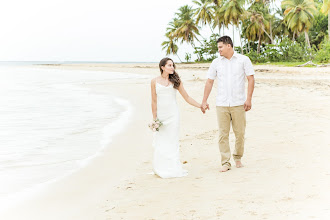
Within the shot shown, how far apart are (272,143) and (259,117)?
2761 millimetres

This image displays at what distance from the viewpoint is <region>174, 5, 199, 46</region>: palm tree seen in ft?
201

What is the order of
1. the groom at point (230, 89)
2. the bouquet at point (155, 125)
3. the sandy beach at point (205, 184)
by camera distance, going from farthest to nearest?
the bouquet at point (155, 125)
the groom at point (230, 89)
the sandy beach at point (205, 184)

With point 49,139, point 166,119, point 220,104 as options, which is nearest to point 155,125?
point 166,119

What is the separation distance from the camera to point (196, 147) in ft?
21.5

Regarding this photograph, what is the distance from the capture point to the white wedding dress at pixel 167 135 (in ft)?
16.4

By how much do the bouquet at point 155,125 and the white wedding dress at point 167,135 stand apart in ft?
0.20

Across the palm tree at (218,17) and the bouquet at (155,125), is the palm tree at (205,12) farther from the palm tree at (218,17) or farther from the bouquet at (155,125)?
the bouquet at (155,125)

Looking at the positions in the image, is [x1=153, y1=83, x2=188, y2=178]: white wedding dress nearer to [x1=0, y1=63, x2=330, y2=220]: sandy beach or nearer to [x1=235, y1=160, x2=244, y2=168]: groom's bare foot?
[x1=0, y1=63, x2=330, y2=220]: sandy beach

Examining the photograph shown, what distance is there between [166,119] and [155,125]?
0.20 meters

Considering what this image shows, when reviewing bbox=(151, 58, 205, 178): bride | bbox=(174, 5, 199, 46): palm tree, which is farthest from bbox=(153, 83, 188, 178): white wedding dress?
bbox=(174, 5, 199, 46): palm tree

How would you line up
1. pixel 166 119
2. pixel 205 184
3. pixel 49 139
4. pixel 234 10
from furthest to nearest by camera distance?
pixel 234 10, pixel 49 139, pixel 166 119, pixel 205 184

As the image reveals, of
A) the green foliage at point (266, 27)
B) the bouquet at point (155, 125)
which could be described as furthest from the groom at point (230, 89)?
the green foliage at point (266, 27)

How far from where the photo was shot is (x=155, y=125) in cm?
496

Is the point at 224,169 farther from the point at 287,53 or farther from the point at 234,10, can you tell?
the point at 234,10
